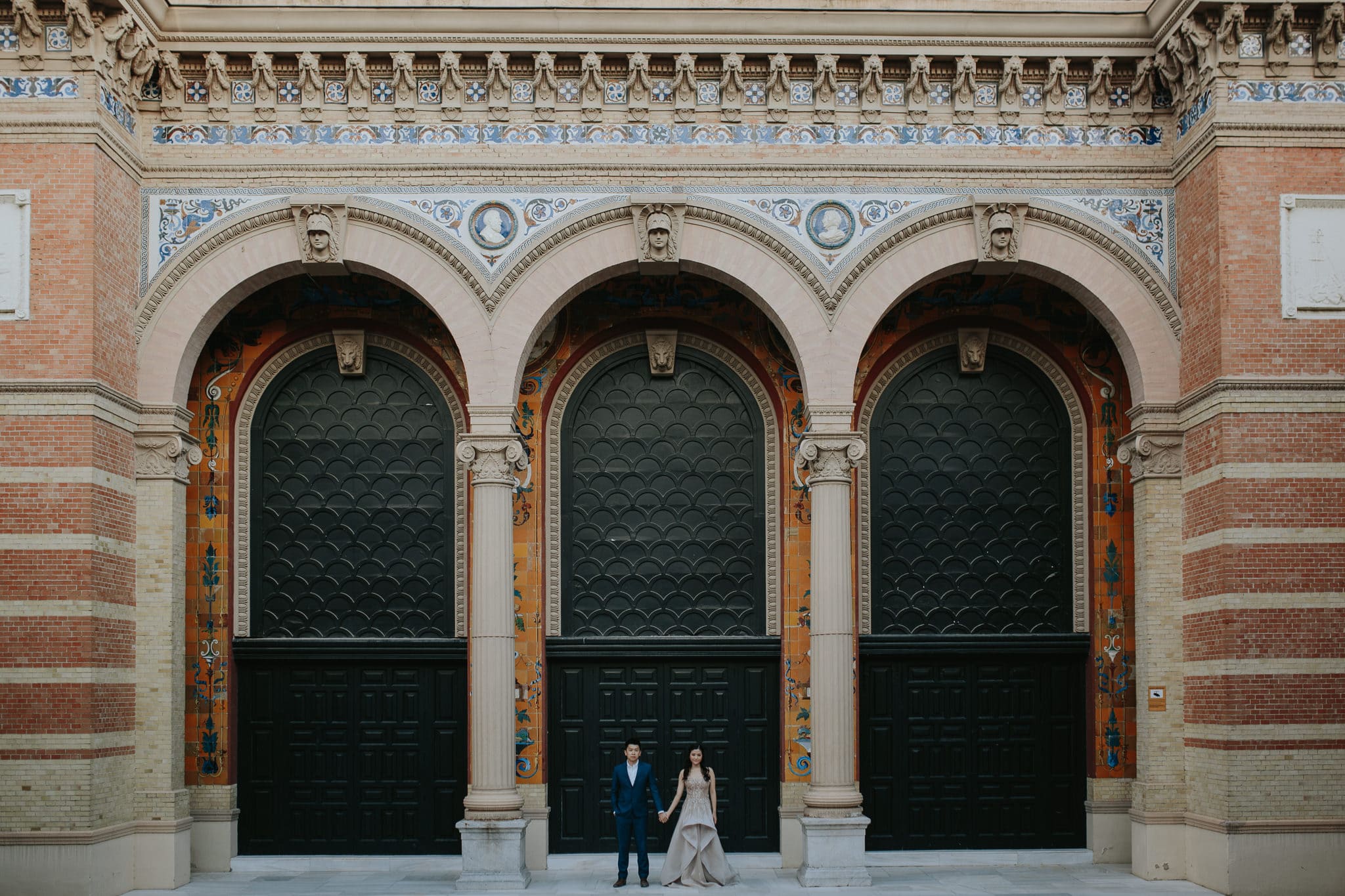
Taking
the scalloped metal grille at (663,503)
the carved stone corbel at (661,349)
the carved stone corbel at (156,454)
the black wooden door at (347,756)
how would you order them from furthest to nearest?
the carved stone corbel at (661,349), the scalloped metal grille at (663,503), the black wooden door at (347,756), the carved stone corbel at (156,454)

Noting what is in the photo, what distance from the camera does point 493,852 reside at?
15844mm

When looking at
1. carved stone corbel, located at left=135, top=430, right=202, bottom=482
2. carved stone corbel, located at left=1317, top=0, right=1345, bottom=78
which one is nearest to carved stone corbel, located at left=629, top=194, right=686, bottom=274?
carved stone corbel, located at left=135, top=430, right=202, bottom=482

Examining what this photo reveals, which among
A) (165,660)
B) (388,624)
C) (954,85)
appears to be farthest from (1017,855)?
(165,660)

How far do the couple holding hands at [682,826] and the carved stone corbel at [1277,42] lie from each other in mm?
9733

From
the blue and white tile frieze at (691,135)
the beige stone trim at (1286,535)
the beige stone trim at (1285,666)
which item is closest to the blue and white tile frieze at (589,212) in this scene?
the blue and white tile frieze at (691,135)

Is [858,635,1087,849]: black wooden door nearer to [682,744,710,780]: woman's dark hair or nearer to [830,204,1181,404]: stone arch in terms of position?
[682,744,710,780]: woman's dark hair

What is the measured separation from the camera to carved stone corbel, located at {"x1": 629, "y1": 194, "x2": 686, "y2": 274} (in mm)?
16438

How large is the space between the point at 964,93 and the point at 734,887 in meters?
9.38

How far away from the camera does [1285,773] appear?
14906 mm

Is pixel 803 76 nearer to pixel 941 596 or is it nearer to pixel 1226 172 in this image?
pixel 1226 172

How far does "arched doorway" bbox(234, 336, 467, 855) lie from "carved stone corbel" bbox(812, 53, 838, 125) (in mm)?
5689

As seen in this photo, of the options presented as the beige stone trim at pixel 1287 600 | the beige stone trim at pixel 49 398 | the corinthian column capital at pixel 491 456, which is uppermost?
the beige stone trim at pixel 49 398

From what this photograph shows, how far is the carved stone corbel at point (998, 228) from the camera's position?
16.5 metres

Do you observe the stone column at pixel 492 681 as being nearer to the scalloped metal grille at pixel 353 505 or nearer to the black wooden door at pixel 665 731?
the black wooden door at pixel 665 731
